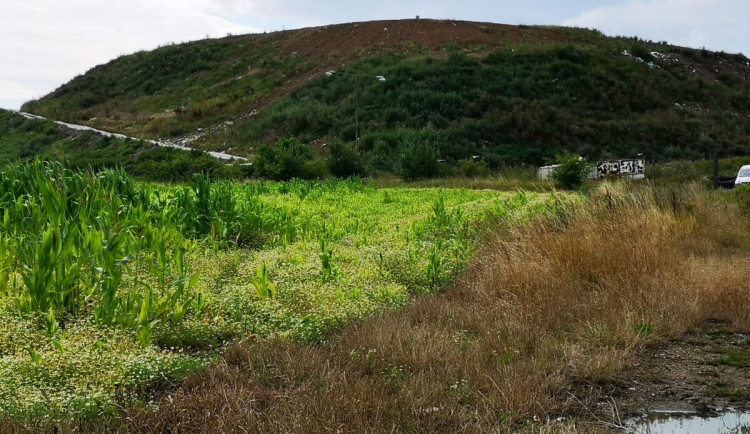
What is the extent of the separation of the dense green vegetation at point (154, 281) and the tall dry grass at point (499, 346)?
15.6 inches

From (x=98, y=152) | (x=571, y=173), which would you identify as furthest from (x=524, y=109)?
(x=98, y=152)

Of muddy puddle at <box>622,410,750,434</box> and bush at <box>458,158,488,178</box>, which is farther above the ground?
bush at <box>458,158,488,178</box>

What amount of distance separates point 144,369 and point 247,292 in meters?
2.09

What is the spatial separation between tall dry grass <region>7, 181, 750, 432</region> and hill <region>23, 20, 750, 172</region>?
78.3 feet

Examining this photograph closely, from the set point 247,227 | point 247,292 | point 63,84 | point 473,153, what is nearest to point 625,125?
point 473,153

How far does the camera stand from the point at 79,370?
4312 millimetres

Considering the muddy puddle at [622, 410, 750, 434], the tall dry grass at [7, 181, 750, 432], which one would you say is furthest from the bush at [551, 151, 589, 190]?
the muddy puddle at [622, 410, 750, 434]

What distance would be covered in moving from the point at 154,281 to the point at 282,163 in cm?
2208

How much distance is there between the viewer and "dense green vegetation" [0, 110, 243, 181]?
30.7 m

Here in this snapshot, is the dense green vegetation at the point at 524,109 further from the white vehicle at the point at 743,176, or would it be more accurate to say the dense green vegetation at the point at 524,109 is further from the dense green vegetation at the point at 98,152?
the white vehicle at the point at 743,176

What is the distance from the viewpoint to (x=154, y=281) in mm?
6598

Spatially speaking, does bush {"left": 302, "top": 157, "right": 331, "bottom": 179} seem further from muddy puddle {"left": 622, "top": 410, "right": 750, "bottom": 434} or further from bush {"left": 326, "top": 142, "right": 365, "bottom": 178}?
muddy puddle {"left": 622, "top": 410, "right": 750, "bottom": 434}

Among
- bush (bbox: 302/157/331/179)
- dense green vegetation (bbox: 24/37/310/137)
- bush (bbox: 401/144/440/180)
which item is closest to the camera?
bush (bbox: 302/157/331/179)

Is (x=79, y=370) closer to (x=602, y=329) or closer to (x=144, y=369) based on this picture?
(x=144, y=369)
